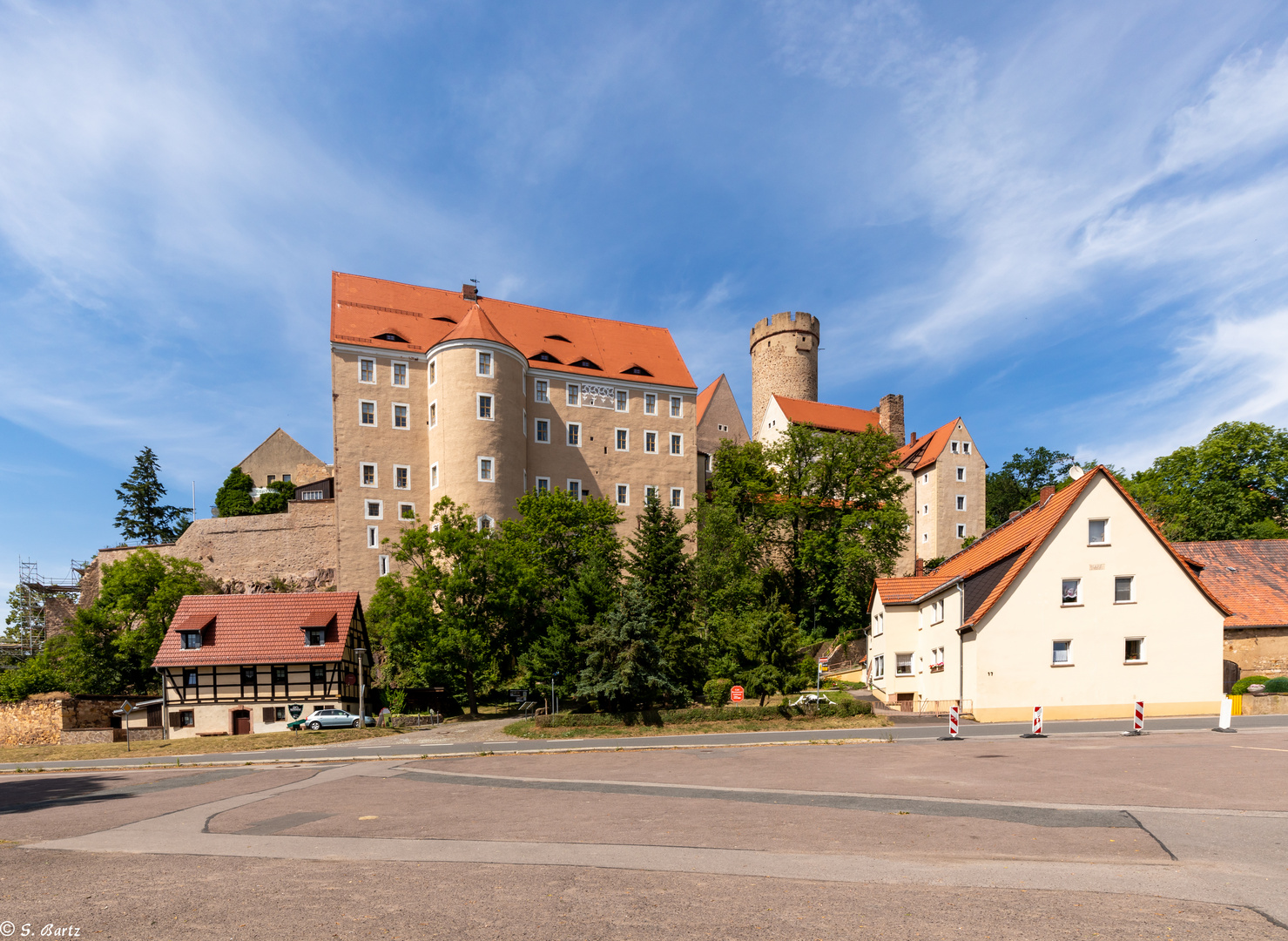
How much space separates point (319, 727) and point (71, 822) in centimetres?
2651

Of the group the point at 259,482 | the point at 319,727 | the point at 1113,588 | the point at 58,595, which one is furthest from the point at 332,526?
the point at 1113,588

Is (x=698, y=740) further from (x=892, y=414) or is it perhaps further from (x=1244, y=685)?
(x=892, y=414)

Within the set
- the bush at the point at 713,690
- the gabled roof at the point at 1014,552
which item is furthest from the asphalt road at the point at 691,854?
the bush at the point at 713,690

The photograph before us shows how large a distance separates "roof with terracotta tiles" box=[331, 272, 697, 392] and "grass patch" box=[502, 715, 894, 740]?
33.4 m

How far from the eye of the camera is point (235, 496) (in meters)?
72.9

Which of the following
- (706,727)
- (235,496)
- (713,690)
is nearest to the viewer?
(706,727)

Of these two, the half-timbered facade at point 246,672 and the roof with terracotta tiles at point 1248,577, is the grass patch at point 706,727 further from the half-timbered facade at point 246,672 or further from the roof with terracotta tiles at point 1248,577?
the roof with terracotta tiles at point 1248,577

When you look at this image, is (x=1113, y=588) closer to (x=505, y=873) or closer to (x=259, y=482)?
(x=505, y=873)

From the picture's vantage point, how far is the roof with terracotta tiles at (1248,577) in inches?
1303

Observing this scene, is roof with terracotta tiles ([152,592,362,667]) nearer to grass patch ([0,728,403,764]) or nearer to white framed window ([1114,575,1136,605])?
grass patch ([0,728,403,764])

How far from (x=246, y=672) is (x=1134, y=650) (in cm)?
4280

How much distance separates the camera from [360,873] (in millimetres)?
8266

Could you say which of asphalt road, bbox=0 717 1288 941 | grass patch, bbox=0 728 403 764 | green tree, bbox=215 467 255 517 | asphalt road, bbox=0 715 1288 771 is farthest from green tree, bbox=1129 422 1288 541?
green tree, bbox=215 467 255 517

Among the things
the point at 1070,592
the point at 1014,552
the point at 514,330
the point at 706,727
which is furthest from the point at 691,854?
the point at 514,330
